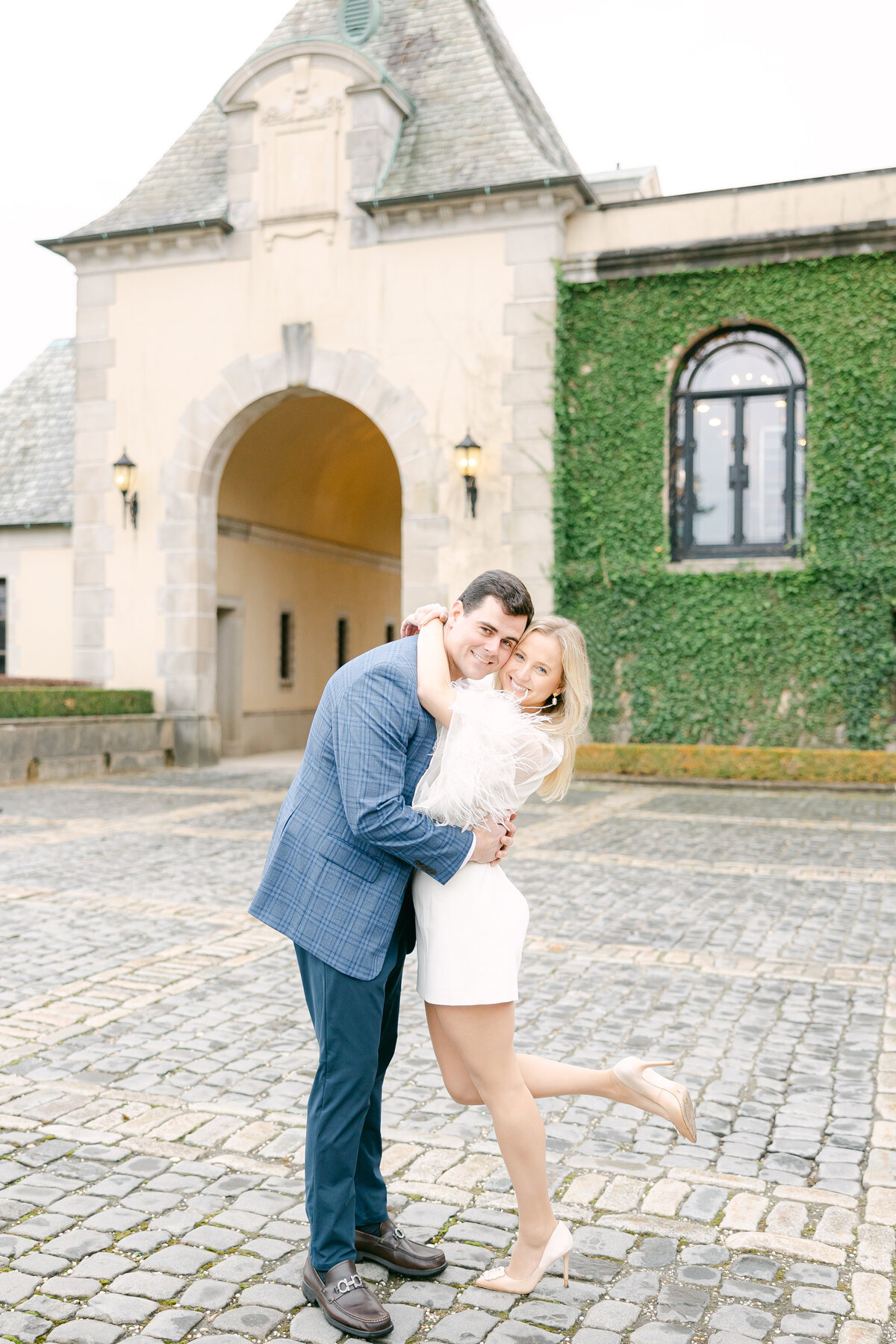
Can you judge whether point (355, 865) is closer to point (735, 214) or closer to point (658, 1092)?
point (658, 1092)

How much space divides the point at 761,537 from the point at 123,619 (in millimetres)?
9752

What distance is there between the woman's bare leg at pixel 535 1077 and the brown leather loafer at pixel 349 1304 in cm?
49

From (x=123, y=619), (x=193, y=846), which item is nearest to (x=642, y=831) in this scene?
(x=193, y=846)

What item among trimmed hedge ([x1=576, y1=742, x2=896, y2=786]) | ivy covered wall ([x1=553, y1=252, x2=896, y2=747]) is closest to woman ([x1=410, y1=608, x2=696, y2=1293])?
trimmed hedge ([x1=576, y1=742, x2=896, y2=786])

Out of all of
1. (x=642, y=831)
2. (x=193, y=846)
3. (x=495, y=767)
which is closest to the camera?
(x=495, y=767)

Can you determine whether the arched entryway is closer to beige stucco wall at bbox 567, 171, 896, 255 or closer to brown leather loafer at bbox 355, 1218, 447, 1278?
beige stucco wall at bbox 567, 171, 896, 255

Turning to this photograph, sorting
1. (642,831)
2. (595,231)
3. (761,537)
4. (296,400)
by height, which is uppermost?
(595,231)

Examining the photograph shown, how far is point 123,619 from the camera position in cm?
1861

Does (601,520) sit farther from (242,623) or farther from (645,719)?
(242,623)

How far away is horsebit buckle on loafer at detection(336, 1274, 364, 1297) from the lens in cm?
286

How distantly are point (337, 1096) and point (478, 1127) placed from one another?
56.1 inches

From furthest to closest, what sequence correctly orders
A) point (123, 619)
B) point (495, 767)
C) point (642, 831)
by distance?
point (123, 619), point (642, 831), point (495, 767)

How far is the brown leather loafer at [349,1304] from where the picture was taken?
110 inches

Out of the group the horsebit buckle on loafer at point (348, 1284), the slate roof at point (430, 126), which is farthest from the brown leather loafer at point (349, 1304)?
the slate roof at point (430, 126)
